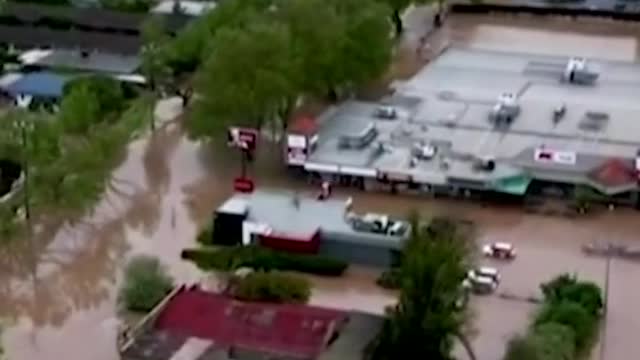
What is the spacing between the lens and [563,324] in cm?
812

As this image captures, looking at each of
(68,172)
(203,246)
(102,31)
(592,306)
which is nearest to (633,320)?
(592,306)

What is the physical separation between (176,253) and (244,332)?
5.54 ft

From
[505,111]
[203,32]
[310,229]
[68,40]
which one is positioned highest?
[203,32]

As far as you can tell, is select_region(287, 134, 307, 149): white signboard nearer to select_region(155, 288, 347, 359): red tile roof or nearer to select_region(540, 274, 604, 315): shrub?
select_region(540, 274, 604, 315): shrub

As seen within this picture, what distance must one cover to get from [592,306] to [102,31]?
7.37 meters

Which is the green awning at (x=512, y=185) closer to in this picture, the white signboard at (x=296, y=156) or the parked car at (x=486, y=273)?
the parked car at (x=486, y=273)

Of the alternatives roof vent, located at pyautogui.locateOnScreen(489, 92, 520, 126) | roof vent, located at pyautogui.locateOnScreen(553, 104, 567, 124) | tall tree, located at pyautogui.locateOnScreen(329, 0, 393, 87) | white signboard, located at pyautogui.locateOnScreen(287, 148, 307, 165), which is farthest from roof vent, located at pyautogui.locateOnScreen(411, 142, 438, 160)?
roof vent, located at pyautogui.locateOnScreen(553, 104, 567, 124)

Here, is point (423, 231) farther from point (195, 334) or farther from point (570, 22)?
point (570, 22)

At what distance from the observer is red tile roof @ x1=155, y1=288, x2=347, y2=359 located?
309 inches

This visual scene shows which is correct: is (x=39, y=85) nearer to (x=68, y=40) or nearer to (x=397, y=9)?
(x=68, y=40)

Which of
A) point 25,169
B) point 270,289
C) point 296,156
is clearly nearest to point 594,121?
point 296,156

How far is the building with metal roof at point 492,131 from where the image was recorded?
34.7 ft

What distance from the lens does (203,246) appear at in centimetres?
952

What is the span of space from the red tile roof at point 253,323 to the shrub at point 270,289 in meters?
0.18
